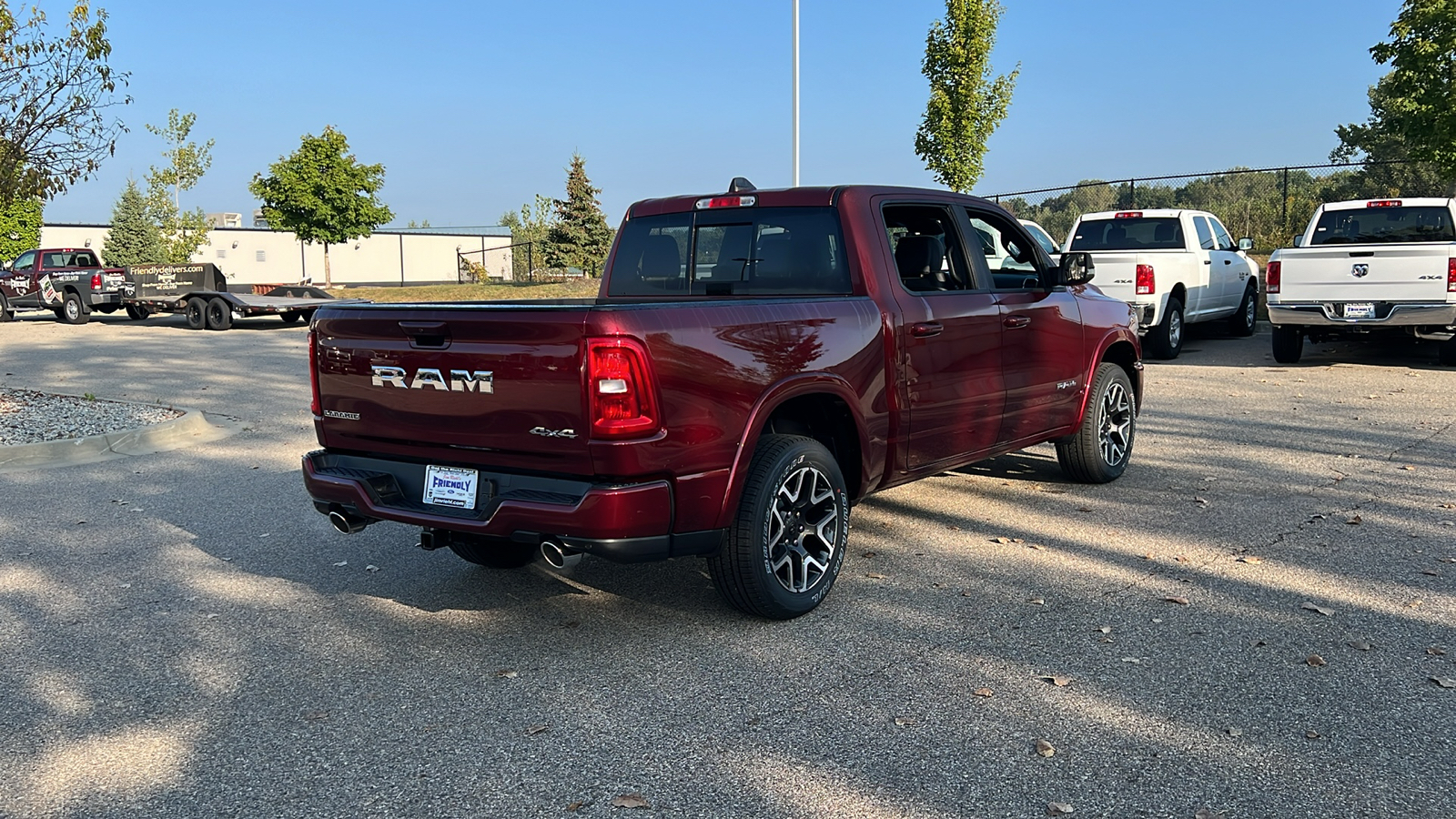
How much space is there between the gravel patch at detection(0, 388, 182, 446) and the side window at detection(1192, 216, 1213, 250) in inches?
527

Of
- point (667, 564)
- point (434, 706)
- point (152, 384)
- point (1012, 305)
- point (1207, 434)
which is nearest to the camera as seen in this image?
point (434, 706)

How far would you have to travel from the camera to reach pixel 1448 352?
1358 cm

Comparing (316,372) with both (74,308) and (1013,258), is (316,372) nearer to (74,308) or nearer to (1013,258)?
(1013,258)

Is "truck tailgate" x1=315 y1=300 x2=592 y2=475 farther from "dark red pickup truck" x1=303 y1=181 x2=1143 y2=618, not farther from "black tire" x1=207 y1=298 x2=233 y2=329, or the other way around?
"black tire" x1=207 y1=298 x2=233 y2=329

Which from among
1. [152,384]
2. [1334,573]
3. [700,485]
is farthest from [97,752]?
[152,384]

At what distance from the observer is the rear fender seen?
14.7ft

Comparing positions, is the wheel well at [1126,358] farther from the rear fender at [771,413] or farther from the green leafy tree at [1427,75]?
the green leafy tree at [1427,75]

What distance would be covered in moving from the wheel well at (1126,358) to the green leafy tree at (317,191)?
33.7 meters

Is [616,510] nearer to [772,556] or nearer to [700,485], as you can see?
[700,485]

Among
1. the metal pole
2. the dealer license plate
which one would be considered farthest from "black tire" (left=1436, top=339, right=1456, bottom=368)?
the metal pole

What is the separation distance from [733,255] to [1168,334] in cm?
1109

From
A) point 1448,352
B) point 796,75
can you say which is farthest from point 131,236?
point 1448,352

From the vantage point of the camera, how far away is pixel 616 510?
13.4 feet

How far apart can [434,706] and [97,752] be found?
3.47 ft
